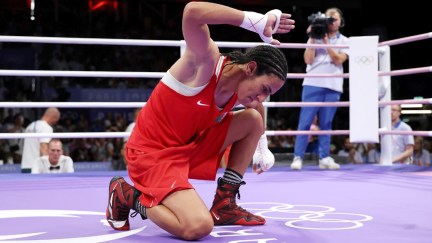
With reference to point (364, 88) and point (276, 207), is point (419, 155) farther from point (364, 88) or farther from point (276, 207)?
point (276, 207)

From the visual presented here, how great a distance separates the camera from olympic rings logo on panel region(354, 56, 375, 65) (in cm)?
359

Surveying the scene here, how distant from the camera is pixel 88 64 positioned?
9.80m

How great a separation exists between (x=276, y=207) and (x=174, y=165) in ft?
1.83

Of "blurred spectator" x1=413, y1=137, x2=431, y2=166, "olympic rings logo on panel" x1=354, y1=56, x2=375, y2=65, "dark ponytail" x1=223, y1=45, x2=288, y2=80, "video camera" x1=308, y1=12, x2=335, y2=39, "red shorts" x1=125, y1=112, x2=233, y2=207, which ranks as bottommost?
"blurred spectator" x1=413, y1=137, x2=431, y2=166

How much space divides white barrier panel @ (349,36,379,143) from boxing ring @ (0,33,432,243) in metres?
0.30

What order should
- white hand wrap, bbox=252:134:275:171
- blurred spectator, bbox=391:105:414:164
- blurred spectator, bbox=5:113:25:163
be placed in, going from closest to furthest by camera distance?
1. white hand wrap, bbox=252:134:275:171
2. blurred spectator, bbox=391:105:414:164
3. blurred spectator, bbox=5:113:25:163

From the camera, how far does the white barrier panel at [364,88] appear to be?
358cm

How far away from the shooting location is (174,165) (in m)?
1.77

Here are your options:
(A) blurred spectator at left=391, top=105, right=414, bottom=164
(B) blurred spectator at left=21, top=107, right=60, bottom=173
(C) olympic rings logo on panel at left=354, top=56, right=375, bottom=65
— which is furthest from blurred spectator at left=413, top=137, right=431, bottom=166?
(B) blurred spectator at left=21, top=107, right=60, bottom=173

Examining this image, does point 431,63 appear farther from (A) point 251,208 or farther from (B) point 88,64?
(A) point 251,208

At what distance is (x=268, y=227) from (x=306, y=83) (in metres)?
2.19

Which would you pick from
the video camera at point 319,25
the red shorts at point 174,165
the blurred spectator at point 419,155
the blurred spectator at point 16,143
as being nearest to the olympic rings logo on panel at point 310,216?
the red shorts at point 174,165

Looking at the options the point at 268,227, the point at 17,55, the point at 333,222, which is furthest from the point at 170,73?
the point at 17,55

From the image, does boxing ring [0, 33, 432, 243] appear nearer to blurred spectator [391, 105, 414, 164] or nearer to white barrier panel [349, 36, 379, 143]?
white barrier panel [349, 36, 379, 143]
